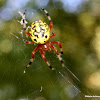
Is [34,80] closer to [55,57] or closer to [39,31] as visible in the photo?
[55,57]

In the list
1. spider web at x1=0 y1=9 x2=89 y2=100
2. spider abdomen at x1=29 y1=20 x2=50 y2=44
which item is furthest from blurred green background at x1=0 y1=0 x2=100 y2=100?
spider abdomen at x1=29 y1=20 x2=50 y2=44

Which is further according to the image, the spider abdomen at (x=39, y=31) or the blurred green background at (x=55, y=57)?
the blurred green background at (x=55, y=57)

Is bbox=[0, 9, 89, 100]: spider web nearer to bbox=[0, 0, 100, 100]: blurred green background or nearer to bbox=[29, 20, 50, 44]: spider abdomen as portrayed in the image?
bbox=[0, 0, 100, 100]: blurred green background

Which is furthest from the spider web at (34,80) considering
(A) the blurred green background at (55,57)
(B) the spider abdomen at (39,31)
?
(B) the spider abdomen at (39,31)

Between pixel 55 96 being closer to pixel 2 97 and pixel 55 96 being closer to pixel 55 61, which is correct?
pixel 55 61

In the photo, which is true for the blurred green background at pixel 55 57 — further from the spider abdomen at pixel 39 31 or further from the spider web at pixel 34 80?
the spider abdomen at pixel 39 31

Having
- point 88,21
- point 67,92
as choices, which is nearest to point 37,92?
point 67,92

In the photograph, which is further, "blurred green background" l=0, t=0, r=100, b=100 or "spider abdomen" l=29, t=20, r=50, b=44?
"blurred green background" l=0, t=0, r=100, b=100
